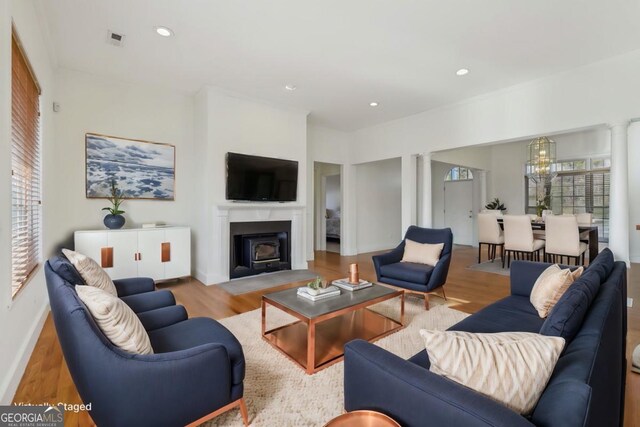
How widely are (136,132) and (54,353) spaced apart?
10.1 ft

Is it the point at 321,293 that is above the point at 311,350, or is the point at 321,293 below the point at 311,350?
above

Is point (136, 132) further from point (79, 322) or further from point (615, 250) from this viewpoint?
point (615, 250)

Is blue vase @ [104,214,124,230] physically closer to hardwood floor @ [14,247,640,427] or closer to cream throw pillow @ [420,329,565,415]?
hardwood floor @ [14,247,640,427]

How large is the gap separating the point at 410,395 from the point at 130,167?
15.3ft

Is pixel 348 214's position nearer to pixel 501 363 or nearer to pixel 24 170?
pixel 24 170

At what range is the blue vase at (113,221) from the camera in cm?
390

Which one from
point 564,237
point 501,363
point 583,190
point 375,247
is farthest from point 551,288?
point 583,190

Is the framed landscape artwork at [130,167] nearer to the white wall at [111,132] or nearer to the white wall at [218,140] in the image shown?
the white wall at [111,132]

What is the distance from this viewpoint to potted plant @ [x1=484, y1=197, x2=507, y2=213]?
8055mm

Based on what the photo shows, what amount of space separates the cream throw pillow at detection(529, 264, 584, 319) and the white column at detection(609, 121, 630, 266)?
2.47 metres

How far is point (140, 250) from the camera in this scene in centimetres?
402

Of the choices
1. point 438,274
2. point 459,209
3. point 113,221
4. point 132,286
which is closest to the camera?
point 132,286

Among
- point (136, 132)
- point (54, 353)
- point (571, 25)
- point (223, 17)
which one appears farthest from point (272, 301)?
point (571, 25)

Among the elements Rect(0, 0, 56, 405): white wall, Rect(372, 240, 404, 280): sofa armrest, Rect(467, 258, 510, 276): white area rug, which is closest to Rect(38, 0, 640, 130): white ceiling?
Rect(0, 0, 56, 405): white wall
